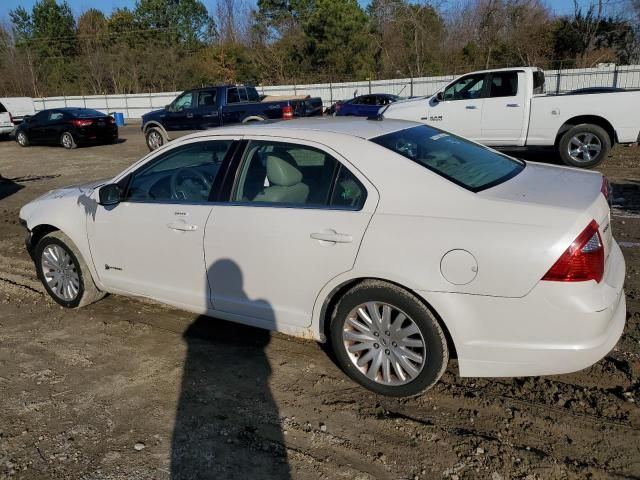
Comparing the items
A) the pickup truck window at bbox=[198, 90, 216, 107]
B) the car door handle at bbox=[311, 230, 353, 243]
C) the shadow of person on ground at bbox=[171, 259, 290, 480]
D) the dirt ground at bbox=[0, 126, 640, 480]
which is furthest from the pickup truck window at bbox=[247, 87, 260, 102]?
the car door handle at bbox=[311, 230, 353, 243]

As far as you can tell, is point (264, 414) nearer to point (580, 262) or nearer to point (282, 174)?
point (282, 174)

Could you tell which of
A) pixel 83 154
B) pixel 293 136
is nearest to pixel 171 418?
pixel 293 136

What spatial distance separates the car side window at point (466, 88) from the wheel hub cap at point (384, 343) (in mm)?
8906

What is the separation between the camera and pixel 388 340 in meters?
3.16

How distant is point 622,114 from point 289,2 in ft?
139

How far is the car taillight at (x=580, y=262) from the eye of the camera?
2.64 metres

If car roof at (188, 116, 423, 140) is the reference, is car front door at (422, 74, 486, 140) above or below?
below

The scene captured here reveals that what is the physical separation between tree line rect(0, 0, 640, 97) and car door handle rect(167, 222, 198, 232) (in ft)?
116

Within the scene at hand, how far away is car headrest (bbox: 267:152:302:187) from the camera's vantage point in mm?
3625

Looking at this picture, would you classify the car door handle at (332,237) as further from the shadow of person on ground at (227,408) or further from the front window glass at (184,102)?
the front window glass at (184,102)

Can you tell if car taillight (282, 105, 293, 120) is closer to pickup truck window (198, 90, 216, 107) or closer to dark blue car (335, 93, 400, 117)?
pickup truck window (198, 90, 216, 107)

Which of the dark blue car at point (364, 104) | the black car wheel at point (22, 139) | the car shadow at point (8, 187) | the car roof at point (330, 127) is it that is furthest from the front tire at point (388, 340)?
the black car wheel at point (22, 139)

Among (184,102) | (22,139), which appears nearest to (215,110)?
(184,102)

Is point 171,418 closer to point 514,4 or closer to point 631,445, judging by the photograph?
point 631,445
